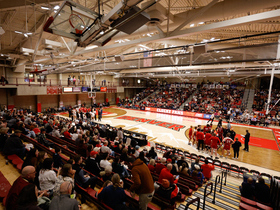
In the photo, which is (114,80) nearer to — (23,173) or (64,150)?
(64,150)

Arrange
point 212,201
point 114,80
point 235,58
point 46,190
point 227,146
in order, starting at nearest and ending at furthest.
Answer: point 46,190 → point 212,201 → point 235,58 → point 227,146 → point 114,80

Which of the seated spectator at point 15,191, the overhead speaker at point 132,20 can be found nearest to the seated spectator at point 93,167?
the seated spectator at point 15,191

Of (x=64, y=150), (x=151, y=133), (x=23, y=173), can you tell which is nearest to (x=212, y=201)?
(x=23, y=173)

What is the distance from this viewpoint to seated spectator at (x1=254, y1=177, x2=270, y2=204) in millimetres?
4152

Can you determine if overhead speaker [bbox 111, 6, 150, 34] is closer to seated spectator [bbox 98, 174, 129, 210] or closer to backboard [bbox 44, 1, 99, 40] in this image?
backboard [bbox 44, 1, 99, 40]

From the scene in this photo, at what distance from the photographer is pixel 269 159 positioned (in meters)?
8.80

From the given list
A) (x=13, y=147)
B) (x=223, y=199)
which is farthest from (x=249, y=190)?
(x=13, y=147)

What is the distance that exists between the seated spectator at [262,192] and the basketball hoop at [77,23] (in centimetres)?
696

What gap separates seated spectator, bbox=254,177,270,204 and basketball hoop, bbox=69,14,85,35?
696 cm

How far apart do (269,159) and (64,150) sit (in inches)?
439

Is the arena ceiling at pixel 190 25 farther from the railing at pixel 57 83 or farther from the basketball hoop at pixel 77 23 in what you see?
the railing at pixel 57 83

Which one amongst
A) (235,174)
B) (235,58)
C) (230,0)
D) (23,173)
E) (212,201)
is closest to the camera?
(23,173)

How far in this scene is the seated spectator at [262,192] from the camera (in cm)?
415

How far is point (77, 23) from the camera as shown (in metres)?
4.41
